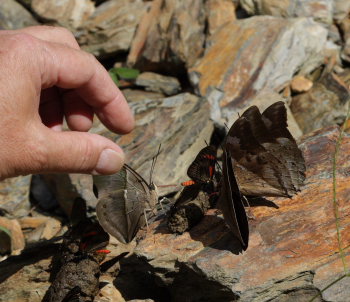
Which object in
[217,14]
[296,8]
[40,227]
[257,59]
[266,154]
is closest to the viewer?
[266,154]

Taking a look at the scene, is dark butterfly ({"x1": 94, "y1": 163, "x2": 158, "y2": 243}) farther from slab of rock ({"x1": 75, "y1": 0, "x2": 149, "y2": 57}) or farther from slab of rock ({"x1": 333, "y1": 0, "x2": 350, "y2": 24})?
slab of rock ({"x1": 333, "y1": 0, "x2": 350, "y2": 24})

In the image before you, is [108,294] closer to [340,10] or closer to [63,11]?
[63,11]

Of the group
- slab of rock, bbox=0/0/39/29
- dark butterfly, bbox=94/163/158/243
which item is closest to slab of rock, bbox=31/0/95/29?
slab of rock, bbox=0/0/39/29

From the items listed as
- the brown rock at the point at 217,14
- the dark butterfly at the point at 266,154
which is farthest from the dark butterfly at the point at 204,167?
the brown rock at the point at 217,14

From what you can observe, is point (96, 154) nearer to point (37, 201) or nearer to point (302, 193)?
point (302, 193)

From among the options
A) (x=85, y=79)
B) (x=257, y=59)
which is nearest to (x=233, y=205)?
(x=85, y=79)

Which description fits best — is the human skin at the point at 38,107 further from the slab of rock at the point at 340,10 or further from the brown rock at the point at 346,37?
the slab of rock at the point at 340,10

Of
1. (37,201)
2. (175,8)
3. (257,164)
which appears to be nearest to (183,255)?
(257,164)
